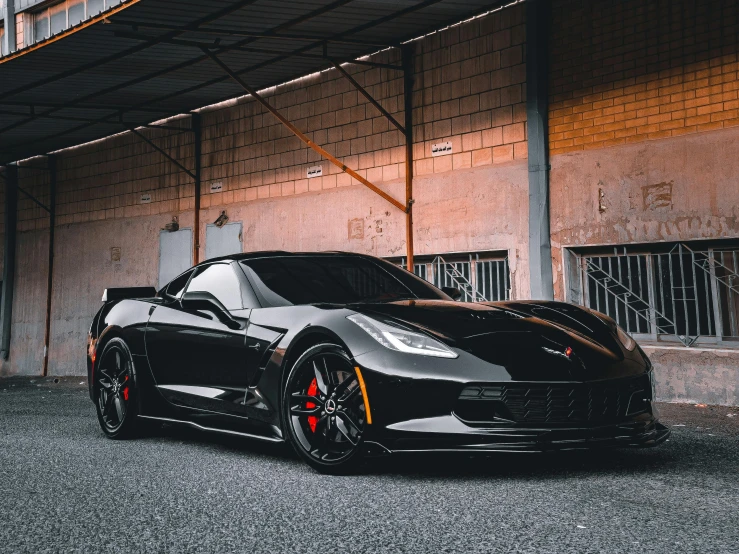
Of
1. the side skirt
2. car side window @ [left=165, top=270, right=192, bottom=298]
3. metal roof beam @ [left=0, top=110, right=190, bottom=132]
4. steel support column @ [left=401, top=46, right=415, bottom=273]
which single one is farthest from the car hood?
metal roof beam @ [left=0, top=110, right=190, bottom=132]

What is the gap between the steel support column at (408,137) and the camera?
519 inches

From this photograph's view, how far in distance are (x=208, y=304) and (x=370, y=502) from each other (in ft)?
7.43

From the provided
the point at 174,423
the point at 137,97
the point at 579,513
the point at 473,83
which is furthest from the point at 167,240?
the point at 579,513

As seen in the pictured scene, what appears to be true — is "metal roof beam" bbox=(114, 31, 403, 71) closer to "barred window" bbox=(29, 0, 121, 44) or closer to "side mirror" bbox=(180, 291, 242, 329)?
"side mirror" bbox=(180, 291, 242, 329)

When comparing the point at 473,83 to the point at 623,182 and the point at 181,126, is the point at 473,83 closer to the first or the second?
the point at 623,182

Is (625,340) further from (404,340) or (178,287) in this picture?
(178,287)

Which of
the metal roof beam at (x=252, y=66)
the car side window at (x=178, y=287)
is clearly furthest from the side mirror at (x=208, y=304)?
the metal roof beam at (x=252, y=66)

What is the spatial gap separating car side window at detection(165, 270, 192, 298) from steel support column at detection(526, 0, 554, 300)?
520 centimetres

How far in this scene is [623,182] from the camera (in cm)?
1056

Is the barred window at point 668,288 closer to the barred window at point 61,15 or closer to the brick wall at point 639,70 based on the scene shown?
the brick wall at point 639,70

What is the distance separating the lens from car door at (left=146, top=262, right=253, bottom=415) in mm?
5988

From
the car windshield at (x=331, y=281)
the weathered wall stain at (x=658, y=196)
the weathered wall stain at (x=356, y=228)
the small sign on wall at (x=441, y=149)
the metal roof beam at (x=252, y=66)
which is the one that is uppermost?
the metal roof beam at (x=252, y=66)

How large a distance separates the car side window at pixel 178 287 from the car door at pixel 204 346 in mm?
21

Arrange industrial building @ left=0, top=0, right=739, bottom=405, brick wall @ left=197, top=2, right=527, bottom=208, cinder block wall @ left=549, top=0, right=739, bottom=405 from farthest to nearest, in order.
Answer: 1. brick wall @ left=197, top=2, right=527, bottom=208
2. industrial building @ left=0, top=0, right=739, bottom=405
3. cinder block wall @ left=549, top=0, right=739, bottom=405
